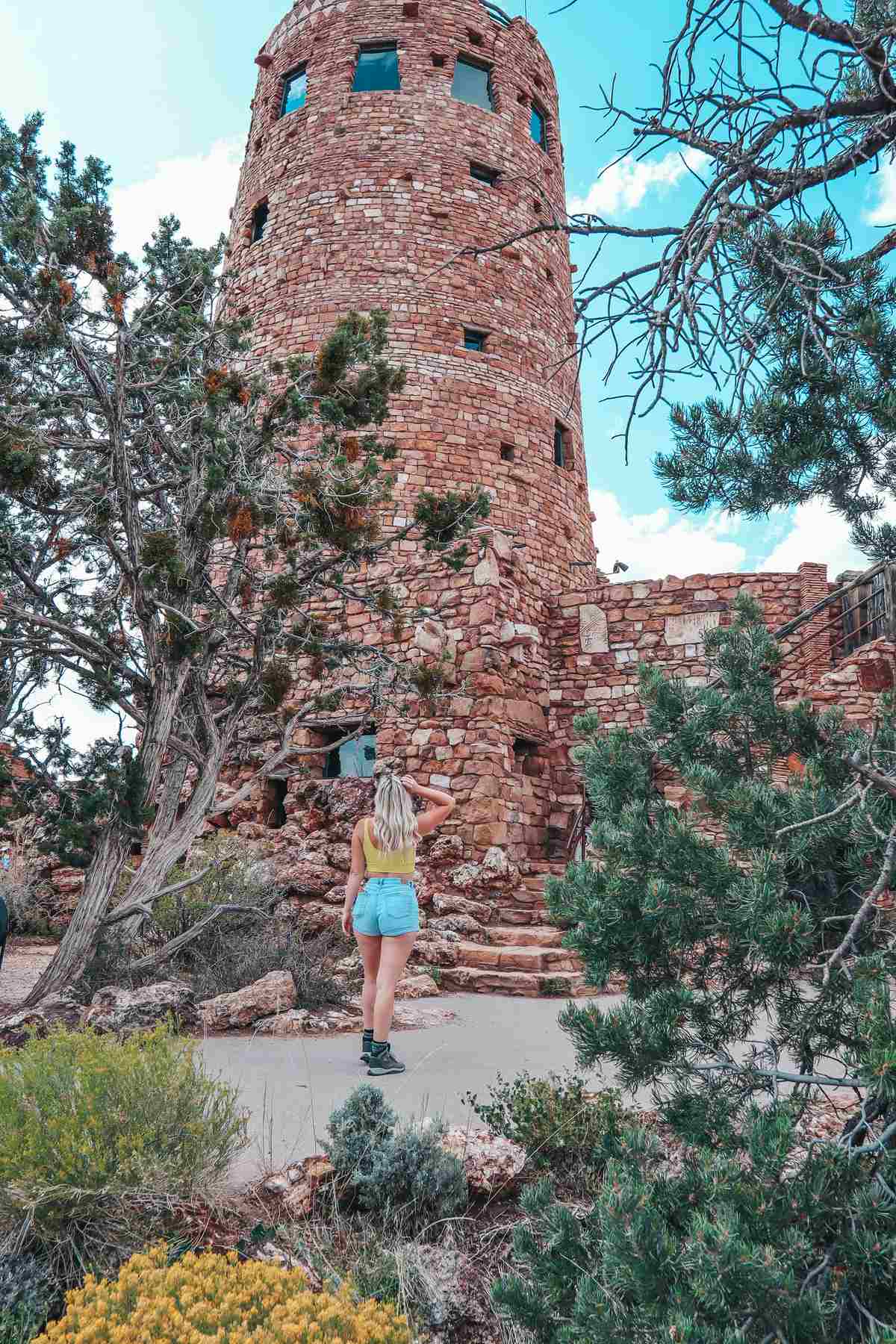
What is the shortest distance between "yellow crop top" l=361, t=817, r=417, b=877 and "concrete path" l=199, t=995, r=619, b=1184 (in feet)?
2.86

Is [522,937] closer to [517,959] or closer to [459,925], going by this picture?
[459,925]

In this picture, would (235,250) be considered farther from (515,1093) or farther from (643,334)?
(515,1093)

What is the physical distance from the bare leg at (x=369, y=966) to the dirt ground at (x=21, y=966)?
2.51 metres

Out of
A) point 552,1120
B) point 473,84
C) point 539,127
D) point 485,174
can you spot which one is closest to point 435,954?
point 552,1120

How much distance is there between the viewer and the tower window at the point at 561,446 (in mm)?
14695

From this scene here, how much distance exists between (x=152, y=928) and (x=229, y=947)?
67cm

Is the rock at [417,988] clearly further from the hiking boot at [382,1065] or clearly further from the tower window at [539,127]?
the tower window at [539,127]

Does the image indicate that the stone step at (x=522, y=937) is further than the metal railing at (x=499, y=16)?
No

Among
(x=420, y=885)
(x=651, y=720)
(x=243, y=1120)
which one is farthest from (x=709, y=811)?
(x=420, y=885)

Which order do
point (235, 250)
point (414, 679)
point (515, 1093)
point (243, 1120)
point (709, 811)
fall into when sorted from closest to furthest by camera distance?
point (709, 811) < point (243, 1120) < point (515, 1093) < point (414, 679) < point (235, 250)

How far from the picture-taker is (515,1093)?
3123mm

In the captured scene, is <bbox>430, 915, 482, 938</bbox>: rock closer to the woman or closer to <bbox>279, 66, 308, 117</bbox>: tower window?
the woman

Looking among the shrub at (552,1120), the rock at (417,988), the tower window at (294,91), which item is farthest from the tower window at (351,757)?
the tower window at (294,91)

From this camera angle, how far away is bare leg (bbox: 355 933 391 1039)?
13.7 feet
